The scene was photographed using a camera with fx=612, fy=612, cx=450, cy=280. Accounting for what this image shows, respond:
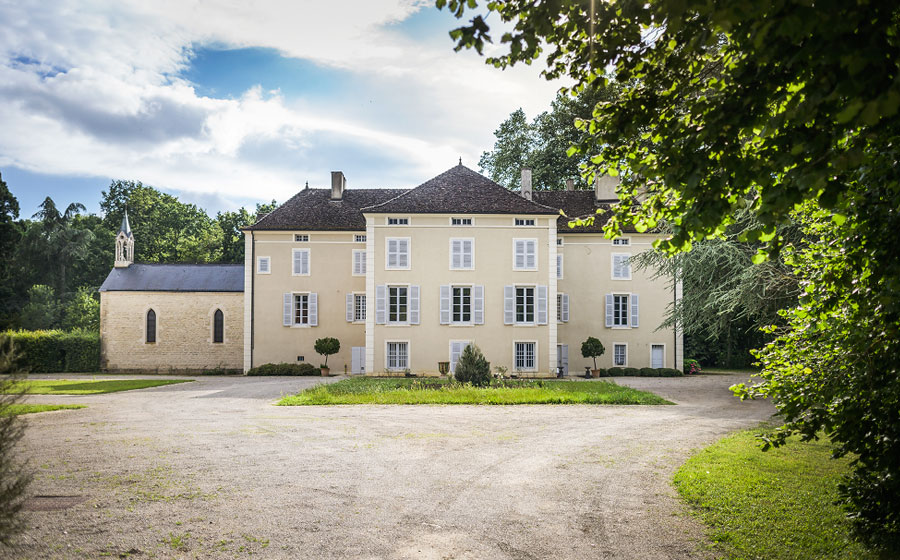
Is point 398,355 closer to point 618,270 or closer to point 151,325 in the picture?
point 618,270

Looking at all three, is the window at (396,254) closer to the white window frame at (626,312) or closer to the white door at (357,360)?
the white door at (357,360)

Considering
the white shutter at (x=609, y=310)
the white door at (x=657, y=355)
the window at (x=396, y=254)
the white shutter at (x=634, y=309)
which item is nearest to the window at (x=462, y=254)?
the window at (x=396, y=254)

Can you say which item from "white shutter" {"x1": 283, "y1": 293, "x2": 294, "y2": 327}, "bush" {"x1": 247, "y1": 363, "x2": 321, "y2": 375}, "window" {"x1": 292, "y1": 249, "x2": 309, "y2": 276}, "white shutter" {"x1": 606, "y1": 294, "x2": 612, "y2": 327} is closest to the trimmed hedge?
"bush" {"x1": 247, "y1": 363, "x2": 321, "y2": 375}

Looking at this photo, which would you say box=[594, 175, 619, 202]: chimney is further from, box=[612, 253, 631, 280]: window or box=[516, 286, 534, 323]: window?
box=[516, 286, 534, 323]: window

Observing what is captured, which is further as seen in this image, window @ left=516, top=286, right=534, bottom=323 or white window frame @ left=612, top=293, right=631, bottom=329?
white window frame @ left=612, top=293, right=631, bottom=329

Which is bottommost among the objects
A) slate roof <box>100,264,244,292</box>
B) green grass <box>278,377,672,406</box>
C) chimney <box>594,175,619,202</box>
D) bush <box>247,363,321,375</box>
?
bush <box>247,363,321,375</box>

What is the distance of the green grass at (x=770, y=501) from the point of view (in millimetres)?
4871

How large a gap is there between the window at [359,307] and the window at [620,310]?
11.6 m

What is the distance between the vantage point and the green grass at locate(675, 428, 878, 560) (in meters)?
4.87

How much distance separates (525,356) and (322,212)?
12.0m

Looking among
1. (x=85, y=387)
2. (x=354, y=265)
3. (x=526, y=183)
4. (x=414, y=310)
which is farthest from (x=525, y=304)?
(x=85, y=387)

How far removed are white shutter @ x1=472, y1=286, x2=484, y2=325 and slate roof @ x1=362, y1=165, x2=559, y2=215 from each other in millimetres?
3195

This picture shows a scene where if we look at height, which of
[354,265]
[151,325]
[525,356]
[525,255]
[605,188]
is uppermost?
[605,188]

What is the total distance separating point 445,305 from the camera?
82.5 feet
